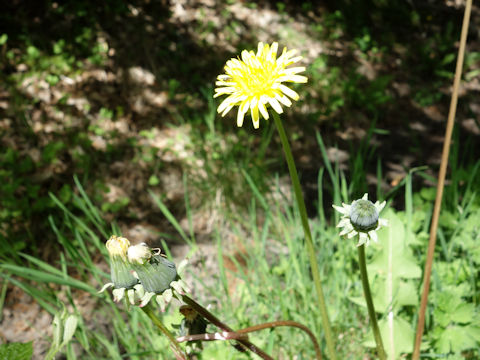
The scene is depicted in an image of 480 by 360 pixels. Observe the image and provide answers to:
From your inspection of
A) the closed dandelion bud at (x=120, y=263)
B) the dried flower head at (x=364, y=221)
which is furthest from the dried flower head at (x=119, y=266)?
the dried flower head at (x=364, y=221)

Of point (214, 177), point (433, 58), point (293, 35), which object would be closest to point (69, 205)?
point (214, 177)

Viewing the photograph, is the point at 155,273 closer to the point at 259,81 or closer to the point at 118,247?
the point at 118,247

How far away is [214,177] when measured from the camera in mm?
3031

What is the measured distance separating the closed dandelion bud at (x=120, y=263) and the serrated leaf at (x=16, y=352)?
467mm

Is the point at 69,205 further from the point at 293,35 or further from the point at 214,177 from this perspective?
the point at 293,35

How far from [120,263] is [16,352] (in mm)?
549

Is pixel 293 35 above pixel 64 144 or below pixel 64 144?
above

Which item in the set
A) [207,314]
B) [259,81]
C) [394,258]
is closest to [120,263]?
[207,314]

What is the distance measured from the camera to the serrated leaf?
1.22 metres

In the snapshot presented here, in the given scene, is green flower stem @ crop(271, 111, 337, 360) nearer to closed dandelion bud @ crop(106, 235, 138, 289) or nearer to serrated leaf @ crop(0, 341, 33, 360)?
closed dandelion bud @ crop(106, 235, 138, 289)

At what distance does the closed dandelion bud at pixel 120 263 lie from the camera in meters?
1.00

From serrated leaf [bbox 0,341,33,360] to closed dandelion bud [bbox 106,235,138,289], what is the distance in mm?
467

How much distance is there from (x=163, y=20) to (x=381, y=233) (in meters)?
3.75

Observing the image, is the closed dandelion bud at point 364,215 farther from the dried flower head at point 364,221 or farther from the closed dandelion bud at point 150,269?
the closed dandelion bud at point 150,269
